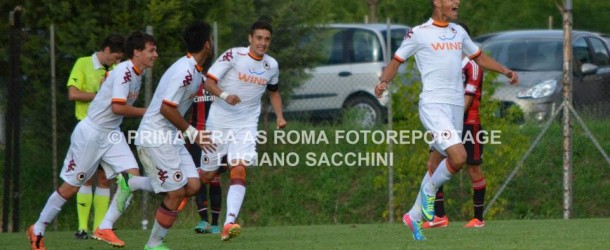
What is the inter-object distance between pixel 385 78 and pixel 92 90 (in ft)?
11.6

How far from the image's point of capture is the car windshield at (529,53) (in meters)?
19.3

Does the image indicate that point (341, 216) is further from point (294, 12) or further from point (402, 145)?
point (294, 12)

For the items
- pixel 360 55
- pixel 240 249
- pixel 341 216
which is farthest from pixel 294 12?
pixel 240 249

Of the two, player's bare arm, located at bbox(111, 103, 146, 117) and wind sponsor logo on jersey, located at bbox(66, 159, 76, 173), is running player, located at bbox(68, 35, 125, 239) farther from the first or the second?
player's bare arm, located at bbox(111, 103, 146, 117)

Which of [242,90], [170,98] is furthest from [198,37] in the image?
[242,90]

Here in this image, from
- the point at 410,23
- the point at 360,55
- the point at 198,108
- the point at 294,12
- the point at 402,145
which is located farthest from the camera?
the point at 410,23

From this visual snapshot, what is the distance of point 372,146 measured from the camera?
56.7 ft

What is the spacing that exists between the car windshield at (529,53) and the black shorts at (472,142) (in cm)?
545

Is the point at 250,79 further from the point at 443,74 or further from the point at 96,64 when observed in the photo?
the point at 443,74

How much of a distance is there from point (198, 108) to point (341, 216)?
403cm

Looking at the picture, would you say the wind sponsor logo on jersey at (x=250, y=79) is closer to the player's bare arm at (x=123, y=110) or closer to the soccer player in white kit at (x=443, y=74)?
the soccer player in white kit at (x=443, y=74)

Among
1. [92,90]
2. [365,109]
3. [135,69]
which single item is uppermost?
[135,69]

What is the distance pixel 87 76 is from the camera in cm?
1340

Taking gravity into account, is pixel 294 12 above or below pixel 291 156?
above
